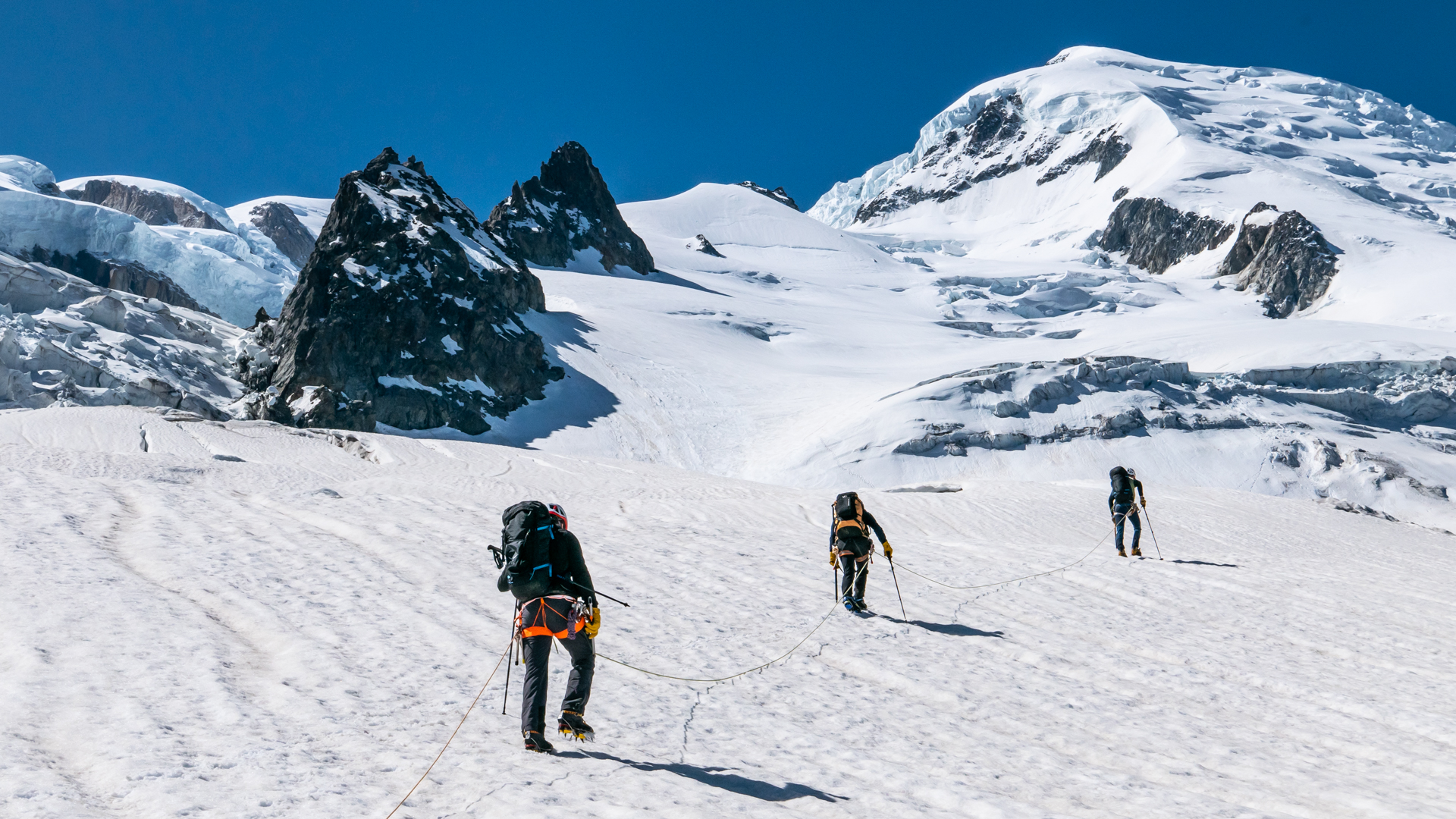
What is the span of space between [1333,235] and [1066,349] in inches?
2106

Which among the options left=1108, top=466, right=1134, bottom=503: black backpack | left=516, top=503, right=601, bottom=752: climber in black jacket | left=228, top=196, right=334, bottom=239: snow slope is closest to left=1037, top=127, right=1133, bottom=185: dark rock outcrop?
left=228, top=196, right=334, bottom=239: snow slope

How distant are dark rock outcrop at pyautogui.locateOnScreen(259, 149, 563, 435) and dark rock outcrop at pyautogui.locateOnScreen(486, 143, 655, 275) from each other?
37557 mm

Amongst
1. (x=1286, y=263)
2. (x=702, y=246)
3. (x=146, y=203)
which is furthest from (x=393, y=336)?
(x=146, y=203)

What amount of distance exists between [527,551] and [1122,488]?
14.4 metres

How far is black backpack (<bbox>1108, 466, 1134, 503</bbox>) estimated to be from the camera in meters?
17.0

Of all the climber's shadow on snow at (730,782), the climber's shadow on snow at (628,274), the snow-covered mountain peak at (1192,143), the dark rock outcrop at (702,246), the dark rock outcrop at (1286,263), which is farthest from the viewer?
the snow-covered mountain peak at (1192,143)

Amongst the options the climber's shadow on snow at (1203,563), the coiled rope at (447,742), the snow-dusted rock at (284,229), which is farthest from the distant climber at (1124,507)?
the snow-dusted rock at (284,229)

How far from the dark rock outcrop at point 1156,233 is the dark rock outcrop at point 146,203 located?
12734 cm

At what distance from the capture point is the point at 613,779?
5.35 meters

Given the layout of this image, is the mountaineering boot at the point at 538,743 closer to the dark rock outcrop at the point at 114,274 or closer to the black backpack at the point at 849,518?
the black backpack at the point at 849,518

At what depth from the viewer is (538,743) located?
5.67m

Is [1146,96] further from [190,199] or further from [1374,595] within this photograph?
[1374,595]

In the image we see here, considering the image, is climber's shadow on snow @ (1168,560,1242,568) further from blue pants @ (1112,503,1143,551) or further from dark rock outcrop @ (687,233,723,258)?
dark rock outcrop @ (687,233,723,258)

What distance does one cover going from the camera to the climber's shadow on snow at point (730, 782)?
541 cm
